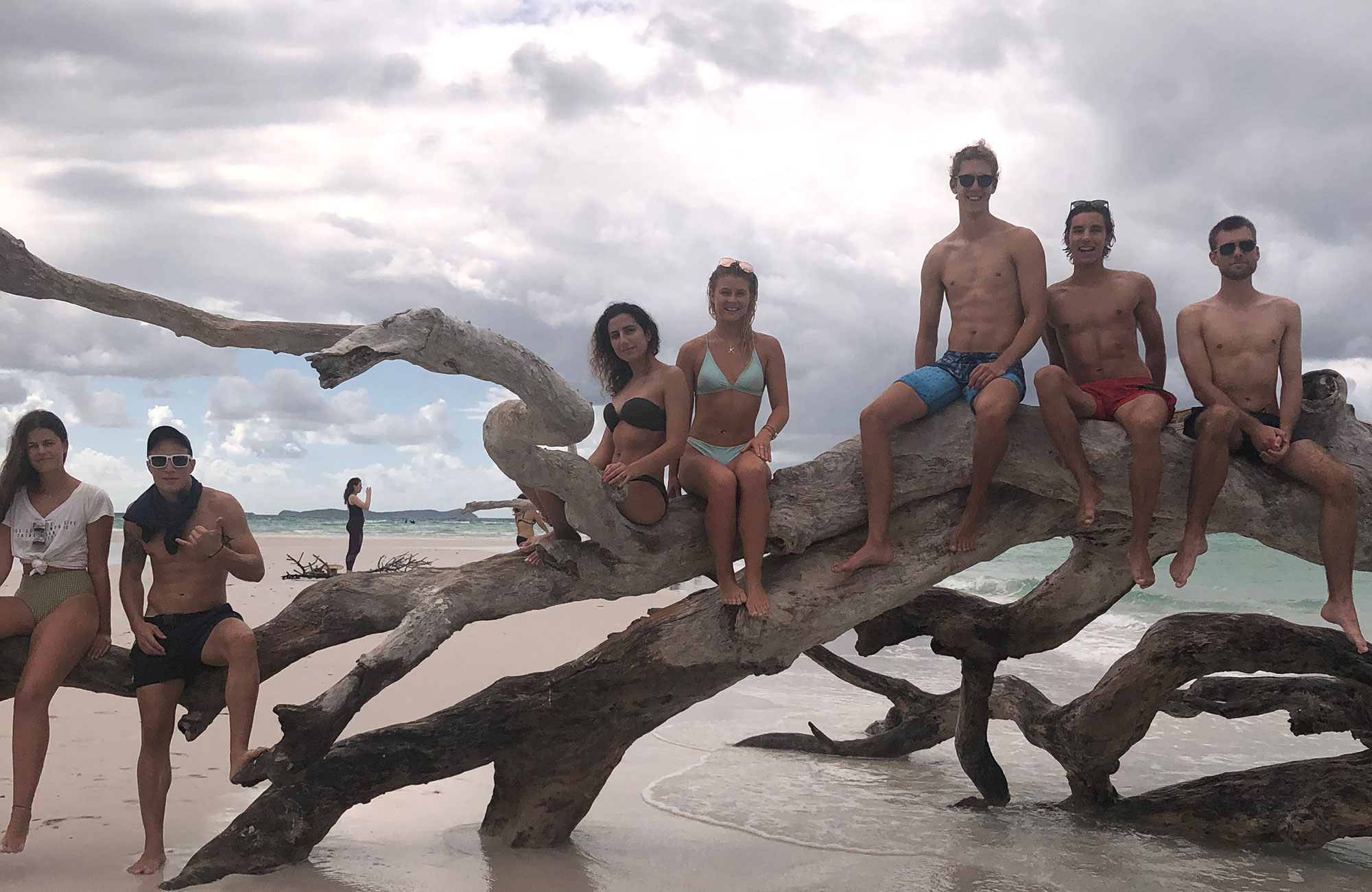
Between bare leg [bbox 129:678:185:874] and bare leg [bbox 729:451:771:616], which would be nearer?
bare leg [bbox 729:451:771:616]

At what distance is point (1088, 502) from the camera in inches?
179

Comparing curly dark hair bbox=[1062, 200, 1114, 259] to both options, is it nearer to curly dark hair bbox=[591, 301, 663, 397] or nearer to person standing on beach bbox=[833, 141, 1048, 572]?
person standing on beach bbox=[833, 141, 1048, 572]

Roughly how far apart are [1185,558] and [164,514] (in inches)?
183

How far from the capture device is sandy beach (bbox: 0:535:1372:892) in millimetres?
4910

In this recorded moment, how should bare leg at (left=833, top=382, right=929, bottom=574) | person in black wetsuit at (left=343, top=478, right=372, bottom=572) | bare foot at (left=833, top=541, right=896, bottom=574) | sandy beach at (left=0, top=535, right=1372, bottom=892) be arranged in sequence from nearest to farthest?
bare leg at (left=833, top=382, right=929, bottom=574) → bare foot at (left=833, top=541, right=896, bottom=574) → sandy beach at (left=0, top=535, right=1372, bottom=892) → person in black wetsuit at (left=343, top=478, right=372, bottom=572)

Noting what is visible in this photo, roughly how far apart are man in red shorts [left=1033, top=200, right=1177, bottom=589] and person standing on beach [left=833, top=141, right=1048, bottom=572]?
241 mm

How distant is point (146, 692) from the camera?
4664mm

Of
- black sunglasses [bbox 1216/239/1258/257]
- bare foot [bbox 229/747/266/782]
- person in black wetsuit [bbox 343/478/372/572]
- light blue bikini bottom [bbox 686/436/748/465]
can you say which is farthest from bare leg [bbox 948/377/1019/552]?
person in black wetsuit [bbox 343/478/372/572]

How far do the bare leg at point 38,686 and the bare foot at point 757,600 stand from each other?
10.4 feet

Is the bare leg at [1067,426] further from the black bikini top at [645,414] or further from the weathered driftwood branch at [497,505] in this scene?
the weathered driftwood branch at [497,505]

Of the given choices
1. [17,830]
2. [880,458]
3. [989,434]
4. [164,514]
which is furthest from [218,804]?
[989,434]

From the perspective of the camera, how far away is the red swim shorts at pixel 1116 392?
4.69 metres

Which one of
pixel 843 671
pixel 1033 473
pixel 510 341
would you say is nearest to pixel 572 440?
pixel 510 341

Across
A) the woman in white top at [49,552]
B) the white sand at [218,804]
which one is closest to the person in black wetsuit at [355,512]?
the white sand at [218,804]
